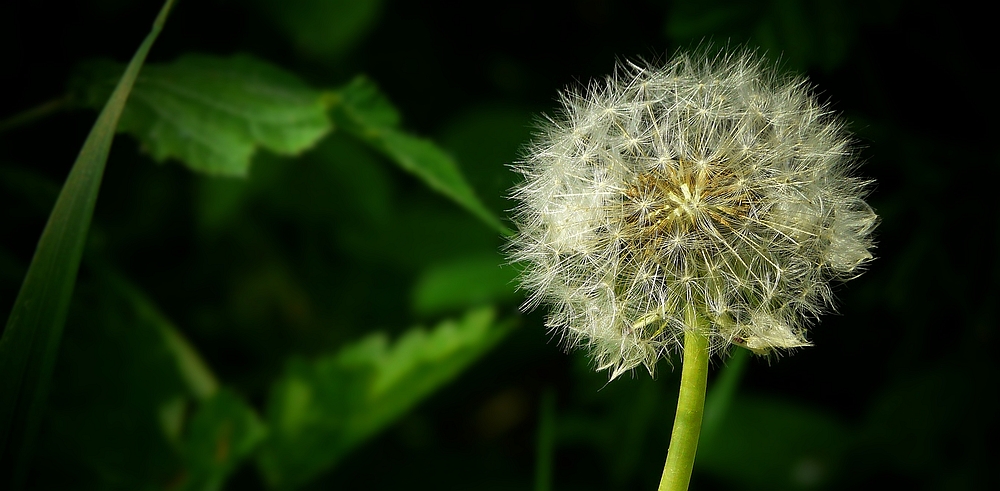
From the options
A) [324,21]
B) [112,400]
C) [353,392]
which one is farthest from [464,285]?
[112,400]

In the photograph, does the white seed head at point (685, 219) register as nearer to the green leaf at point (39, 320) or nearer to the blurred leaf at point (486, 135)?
the green leaf at point (39, 320)

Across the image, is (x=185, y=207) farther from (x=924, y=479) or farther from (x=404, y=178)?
(x=924, y=479)

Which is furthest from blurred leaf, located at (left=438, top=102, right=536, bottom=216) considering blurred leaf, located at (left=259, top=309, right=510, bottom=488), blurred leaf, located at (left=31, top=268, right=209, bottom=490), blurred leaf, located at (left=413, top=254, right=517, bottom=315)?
blurred leaf, located at (left=31, top=268, right=209, bottom=490)

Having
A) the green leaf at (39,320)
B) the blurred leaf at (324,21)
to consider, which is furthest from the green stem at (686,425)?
the blurred leaf at (324,21)

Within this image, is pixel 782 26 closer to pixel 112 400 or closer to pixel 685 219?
pixel 685 219

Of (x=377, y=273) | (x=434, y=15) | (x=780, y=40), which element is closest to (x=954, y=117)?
(x=780, y=40)

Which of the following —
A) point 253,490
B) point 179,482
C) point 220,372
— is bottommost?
point 179,482
